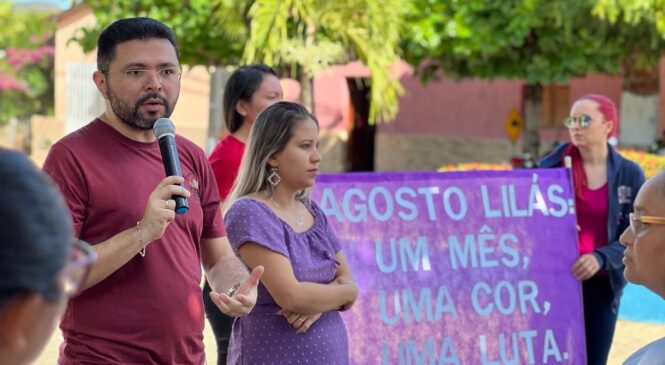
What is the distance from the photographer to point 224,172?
5.07 meters

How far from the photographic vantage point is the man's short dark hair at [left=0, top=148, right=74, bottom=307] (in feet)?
4.37

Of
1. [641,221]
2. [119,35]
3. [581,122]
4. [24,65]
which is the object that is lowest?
[24,65]

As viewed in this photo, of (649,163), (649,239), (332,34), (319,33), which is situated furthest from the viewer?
(649,163)

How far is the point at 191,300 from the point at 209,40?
11115 mm

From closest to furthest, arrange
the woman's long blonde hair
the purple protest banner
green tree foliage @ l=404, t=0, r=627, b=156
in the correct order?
1. the woman's long blonde hair
2. the purple protest banner
3. green tree foliage @ l=404, t=0, r=627, b=156

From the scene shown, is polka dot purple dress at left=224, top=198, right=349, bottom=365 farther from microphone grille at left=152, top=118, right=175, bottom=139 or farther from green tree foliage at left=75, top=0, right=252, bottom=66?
green tree foliage at left=75, top=0, right=252, bottom=66

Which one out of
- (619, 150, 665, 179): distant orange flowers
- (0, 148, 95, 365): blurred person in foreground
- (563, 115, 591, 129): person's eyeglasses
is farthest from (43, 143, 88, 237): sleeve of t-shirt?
(619, 150, 665, 179): distant orange flowers

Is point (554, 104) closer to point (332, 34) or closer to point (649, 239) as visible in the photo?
point (332, 34)

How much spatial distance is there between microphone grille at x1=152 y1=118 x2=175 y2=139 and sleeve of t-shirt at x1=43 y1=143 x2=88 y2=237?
241mm

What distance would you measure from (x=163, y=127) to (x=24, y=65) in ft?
99.2

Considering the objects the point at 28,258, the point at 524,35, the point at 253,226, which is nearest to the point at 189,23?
the point at 524,35

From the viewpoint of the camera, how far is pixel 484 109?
21.6 metres

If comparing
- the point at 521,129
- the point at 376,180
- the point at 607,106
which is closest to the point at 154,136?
the point at 376,180

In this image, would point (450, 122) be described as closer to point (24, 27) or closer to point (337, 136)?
point (337, 136)
